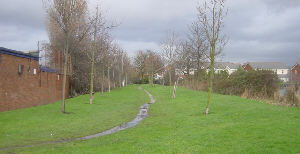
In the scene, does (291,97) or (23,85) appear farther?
(291,97)

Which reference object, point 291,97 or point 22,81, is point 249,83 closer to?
point 291,97

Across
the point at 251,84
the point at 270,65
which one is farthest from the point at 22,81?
the point at 270,65

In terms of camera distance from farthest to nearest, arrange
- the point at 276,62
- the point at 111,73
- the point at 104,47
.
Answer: the point at 276,62
the point at 111,73
the point at 104,47

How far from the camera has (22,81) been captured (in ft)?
65.8

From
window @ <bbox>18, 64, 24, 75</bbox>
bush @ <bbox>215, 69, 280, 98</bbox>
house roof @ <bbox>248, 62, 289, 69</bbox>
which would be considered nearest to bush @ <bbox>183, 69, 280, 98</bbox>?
bush @ <bbox>215, 69, 280, 98</bbox>

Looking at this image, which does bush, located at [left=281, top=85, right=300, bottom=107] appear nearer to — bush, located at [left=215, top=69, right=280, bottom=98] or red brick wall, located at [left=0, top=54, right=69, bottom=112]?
bush, located at [left=215, top=69, right=280, bottom=98]

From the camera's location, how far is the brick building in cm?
1766

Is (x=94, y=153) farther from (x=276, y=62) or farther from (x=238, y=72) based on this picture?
(x=276, y=62)

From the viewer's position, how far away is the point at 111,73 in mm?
55438

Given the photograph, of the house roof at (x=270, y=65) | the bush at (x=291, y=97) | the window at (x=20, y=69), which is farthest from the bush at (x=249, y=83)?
the house roof at (x=270, y=65)

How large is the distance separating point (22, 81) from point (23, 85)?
0.31 meters

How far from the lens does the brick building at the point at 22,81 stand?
→ 695 inches

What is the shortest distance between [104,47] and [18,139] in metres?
26.5

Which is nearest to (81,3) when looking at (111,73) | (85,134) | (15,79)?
(15,79)
